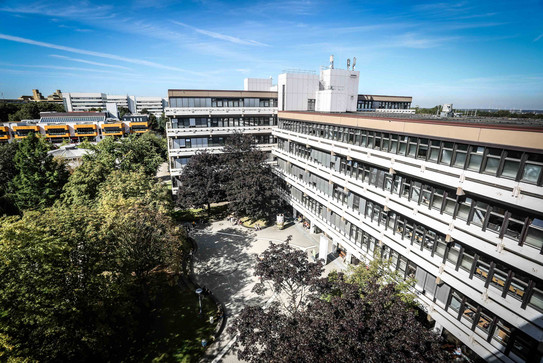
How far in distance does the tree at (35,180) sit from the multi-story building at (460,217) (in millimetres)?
40075

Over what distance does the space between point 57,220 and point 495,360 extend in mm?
28920

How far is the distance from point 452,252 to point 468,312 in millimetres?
3685

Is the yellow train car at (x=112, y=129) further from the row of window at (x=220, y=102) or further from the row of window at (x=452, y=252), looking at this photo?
the row of window at (x=452, y=252)

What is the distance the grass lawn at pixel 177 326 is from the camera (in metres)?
20.0

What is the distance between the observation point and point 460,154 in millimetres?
16172

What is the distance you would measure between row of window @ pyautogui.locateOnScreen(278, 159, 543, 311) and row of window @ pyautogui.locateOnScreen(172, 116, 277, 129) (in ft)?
78.4

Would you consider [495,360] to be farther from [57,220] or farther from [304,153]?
[57,220]

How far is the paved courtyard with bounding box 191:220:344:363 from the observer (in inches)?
942

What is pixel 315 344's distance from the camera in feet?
39.0

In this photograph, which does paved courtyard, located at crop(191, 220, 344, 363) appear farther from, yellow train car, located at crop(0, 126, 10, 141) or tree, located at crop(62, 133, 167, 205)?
yellow train car, located at crop(0, 126, 10, 141)

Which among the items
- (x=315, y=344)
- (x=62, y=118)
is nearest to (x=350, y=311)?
(x=315, y=344)

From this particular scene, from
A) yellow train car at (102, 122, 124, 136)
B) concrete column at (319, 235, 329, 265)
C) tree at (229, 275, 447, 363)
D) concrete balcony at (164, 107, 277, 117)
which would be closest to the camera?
tree at (229, 275, 447, 363)

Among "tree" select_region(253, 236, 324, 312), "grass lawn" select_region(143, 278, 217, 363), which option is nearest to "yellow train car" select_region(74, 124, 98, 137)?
"grass lawn" select_region(143, 278, 217, 363)

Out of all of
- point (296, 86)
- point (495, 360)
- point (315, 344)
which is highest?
point (296, 86)
